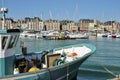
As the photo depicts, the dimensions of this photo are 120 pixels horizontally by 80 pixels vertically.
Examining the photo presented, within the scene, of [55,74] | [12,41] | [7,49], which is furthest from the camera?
[55,74]

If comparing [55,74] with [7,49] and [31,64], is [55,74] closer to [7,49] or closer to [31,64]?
[31,64]

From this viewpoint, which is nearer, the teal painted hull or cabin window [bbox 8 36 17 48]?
the teal painted hull

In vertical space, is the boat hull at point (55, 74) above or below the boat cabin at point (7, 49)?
below

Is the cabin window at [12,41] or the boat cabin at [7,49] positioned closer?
the boat cabin at [7,49]

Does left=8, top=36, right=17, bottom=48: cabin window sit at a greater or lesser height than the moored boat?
greater

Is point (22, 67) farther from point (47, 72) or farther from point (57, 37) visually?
point (57, 37)

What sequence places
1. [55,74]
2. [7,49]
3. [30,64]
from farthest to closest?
[30,64] < [55,74] < [7,49]

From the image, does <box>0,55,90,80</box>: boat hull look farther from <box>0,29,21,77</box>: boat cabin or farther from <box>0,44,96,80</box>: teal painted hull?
<box>0,29,21,77</box>: boat cabin

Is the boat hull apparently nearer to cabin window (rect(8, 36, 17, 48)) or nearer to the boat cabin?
the boat cabin

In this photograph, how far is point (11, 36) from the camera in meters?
14.5

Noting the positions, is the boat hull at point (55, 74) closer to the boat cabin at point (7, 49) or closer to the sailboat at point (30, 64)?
the sailboat at point (30, 64)

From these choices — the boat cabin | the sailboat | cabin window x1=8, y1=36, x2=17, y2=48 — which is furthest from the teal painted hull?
cabin window x1=8, y1=36, x2=17, y2=48

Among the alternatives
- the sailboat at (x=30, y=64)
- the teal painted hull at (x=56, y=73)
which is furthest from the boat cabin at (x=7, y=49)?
the teal painted hull at (x=56, y=73)

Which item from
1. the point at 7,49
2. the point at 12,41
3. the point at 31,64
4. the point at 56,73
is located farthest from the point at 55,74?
the point at 7,49
